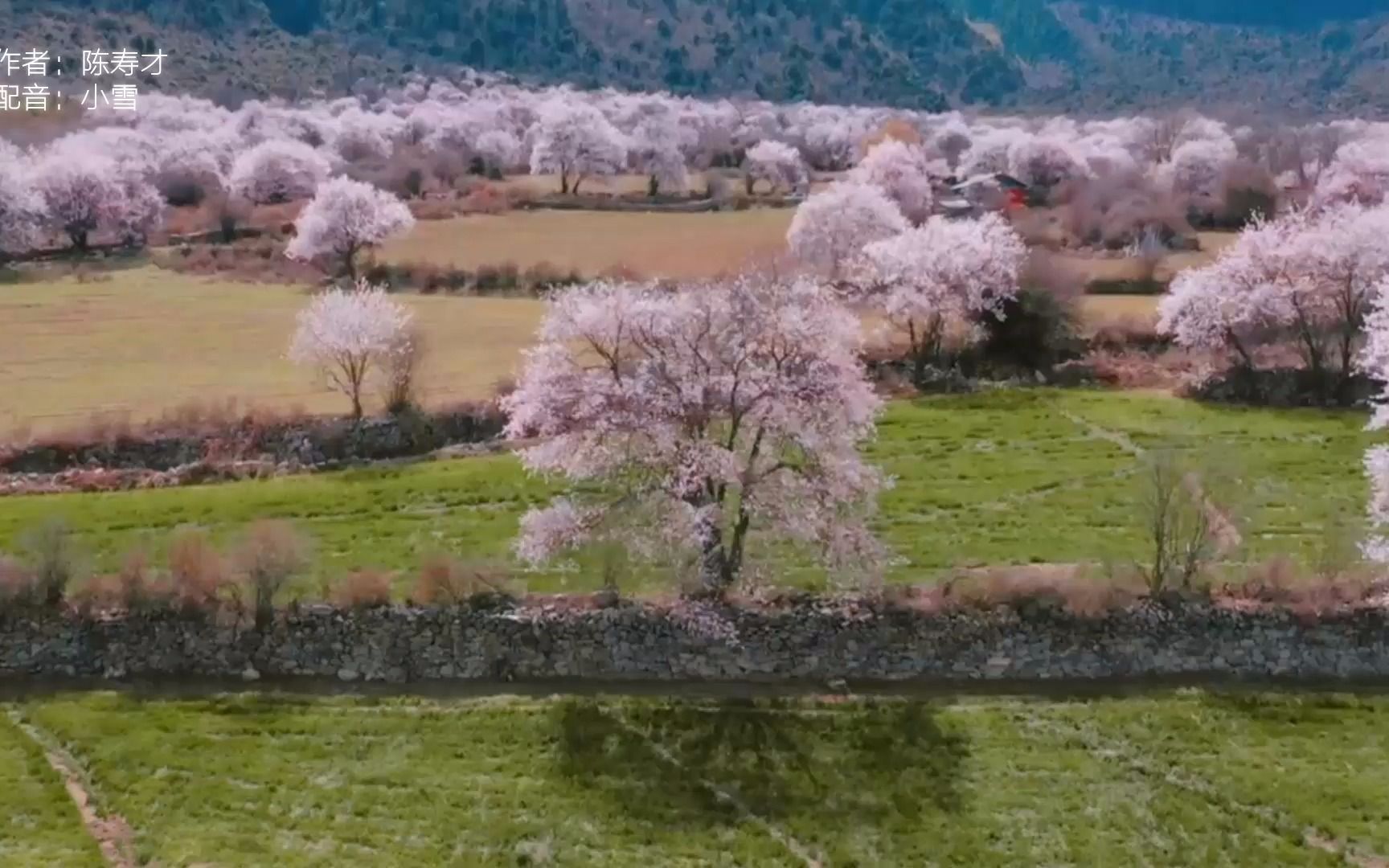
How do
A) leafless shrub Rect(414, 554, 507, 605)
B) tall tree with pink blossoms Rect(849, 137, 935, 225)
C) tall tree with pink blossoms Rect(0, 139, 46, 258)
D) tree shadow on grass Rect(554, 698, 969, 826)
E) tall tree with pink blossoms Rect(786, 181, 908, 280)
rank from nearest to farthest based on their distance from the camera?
1. tree shadow on grass Rect(554, 698, 969, 826)
2. leafless shrub Rect(414, 554, 507, 605)
3. tall tree with pink blossoms Rect(786, 181, 908, 280)
4. tall tree with pink blossoms Rect(0, 139, 46, 258)
5. tall tree with pink blossoms Rect(849, 137, 935, 225)

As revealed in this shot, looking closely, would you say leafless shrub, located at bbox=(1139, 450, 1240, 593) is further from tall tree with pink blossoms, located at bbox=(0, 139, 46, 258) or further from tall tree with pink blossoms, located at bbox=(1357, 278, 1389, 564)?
tall tree with pink blossoms, located at bbox=(0, 139, 46, 258)

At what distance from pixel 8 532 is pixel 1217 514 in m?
33.5

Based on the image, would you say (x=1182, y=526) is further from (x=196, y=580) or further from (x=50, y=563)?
(x=50, y=563)

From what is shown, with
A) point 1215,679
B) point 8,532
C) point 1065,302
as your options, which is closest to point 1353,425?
point 1065,302

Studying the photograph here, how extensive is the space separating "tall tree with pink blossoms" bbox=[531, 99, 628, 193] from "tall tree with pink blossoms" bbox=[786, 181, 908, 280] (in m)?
55.0

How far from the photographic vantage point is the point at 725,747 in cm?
2852

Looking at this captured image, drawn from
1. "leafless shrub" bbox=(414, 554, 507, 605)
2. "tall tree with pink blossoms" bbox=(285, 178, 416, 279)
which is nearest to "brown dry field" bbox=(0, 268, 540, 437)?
"tall tree with pink blossoms" bbox=(285, 178, 416, 279)

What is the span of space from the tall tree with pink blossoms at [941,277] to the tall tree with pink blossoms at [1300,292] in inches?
302

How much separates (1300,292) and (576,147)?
8794cm

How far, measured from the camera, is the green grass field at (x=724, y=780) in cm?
2544

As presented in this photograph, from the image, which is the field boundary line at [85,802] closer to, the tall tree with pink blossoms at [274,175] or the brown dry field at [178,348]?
the brown dry field at [178,348]

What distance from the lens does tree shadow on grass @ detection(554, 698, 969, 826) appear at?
26.7 m

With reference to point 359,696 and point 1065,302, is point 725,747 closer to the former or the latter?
point 359,696

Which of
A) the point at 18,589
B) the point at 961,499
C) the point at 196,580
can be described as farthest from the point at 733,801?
the point at 18,589
